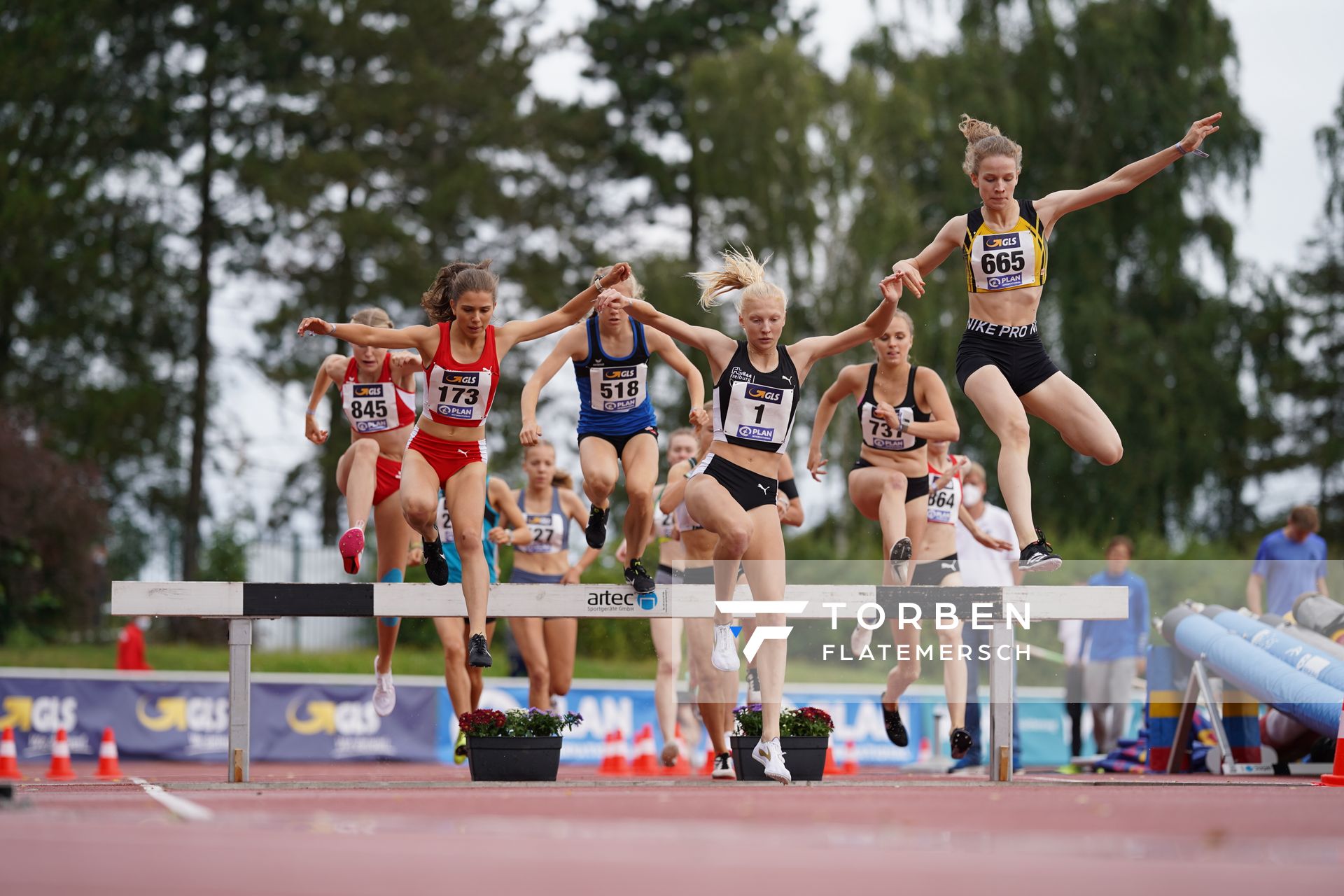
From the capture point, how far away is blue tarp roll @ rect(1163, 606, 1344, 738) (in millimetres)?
11076

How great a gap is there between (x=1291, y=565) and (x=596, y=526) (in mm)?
7485

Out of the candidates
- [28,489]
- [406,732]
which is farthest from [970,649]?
[28,489]

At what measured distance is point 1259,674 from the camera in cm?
1170

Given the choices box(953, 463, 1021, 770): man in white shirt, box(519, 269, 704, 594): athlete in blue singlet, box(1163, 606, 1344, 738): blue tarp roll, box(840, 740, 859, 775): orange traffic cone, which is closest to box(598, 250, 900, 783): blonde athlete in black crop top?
box(519, 269, 704, 594): athlete in blue singlet

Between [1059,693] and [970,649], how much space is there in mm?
6606

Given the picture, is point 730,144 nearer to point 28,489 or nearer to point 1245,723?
point 28,489

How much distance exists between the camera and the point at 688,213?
33781 millimetres

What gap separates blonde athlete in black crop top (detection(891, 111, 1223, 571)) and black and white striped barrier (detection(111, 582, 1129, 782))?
2.91 ft

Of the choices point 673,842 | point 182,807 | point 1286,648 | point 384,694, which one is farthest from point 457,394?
point 1286,648

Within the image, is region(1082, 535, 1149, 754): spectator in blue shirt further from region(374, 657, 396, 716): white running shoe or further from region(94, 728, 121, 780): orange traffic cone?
region(94, 728, 121, 780): orange traffic cone

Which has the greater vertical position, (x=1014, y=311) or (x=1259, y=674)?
(x=1014, y=311)

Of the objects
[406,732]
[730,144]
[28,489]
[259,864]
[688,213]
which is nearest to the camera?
[259,864]

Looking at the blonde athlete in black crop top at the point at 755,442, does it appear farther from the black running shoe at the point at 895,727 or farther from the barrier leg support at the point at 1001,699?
the black running shoe at the point at 895,727

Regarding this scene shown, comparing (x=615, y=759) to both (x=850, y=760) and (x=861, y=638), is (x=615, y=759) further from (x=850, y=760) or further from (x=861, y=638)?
(x=861, y=638)
